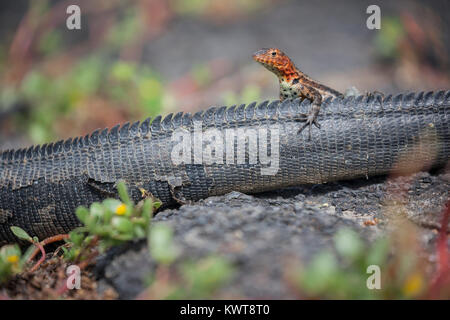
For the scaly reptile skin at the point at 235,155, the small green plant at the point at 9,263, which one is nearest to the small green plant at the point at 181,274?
the small green plant at the point at 9,263

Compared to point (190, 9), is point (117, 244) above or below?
below

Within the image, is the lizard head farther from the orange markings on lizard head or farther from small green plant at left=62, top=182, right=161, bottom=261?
small green plant at left=62, top=182, right=161, bottom=261

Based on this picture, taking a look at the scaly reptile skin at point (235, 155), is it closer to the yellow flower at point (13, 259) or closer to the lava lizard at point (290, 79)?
the lava lizard at point (290, 79)

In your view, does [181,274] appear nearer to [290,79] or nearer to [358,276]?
[358,276]

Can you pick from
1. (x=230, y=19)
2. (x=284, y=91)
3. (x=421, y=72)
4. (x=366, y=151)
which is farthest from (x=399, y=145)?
(x=230, y=19)
